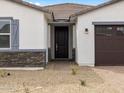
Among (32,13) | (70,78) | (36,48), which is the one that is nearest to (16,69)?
(36,48)

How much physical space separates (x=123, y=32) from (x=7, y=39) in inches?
286

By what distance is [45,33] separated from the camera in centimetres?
2228

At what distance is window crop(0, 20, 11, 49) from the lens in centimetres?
1972

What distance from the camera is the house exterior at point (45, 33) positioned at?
64.6 ft

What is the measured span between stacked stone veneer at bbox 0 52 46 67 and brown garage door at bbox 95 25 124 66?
4083 mm

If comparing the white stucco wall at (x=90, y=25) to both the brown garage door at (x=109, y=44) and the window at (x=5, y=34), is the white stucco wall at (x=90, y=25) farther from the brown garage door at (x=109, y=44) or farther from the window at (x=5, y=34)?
the window at (x=5, y=34)

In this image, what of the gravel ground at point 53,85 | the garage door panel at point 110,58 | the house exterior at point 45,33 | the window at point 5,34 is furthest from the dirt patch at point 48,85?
the garage door panel at point 110,58

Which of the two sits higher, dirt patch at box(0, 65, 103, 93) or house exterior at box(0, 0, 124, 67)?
house exterior at box(0, 0, 124, 67)

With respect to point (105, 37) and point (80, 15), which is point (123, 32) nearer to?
point (105, 37)

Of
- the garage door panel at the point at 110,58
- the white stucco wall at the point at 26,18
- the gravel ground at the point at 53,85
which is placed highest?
the white stucco wall at the point at 26,18

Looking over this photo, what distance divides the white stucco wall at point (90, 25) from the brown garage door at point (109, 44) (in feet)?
1.23

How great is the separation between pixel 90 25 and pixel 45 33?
2.90 metres

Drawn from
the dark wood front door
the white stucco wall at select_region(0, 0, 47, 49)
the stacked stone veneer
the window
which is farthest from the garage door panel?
the dark wood front door

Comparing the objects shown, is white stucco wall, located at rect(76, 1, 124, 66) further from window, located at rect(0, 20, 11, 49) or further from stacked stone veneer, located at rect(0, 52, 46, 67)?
window, located at rect(0, 20, 11, 49)
